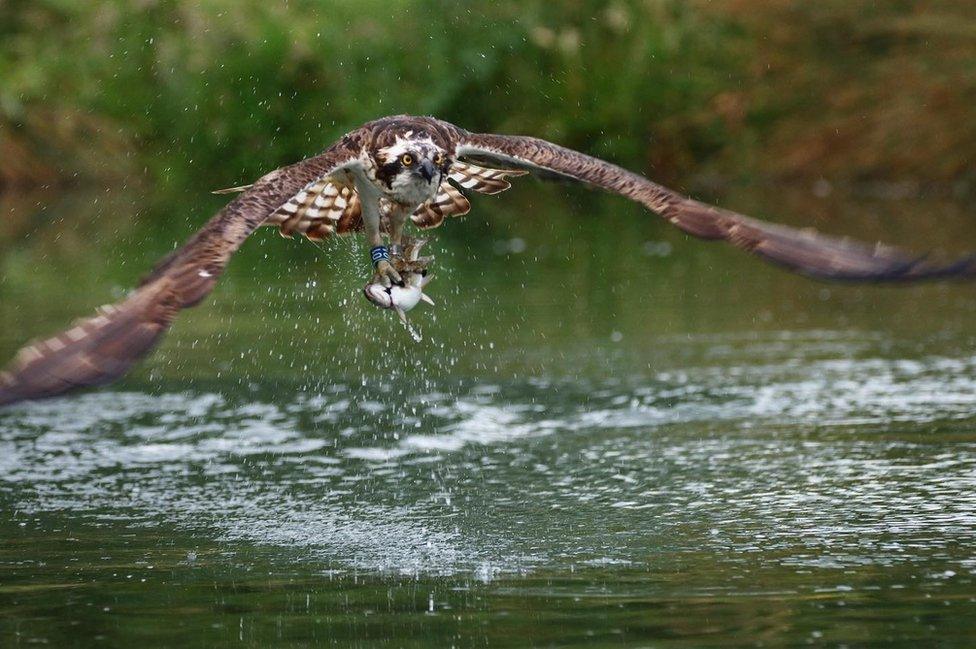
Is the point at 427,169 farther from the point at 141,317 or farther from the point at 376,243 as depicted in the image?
the point at 141,317

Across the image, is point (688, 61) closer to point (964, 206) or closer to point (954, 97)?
point (954, 97)

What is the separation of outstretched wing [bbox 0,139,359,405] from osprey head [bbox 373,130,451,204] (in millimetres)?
669

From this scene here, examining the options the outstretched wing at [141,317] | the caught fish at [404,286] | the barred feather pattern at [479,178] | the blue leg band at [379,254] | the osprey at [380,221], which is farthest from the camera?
the barred feather pattern at [479,178]

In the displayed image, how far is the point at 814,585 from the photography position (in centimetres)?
705

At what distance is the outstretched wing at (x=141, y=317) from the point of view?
636cm

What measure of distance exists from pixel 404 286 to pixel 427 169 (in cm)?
52

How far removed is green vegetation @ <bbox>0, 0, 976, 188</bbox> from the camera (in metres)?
29.8

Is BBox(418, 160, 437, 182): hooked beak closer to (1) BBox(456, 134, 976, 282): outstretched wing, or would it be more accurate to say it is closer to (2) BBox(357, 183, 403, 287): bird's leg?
(1) BBox(456, 134, 976, 282): outstretched wing

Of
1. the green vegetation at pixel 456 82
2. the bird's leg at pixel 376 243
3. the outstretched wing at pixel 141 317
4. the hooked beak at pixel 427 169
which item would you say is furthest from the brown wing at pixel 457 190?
the green vegetation at pixel 456 82

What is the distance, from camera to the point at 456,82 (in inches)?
1203

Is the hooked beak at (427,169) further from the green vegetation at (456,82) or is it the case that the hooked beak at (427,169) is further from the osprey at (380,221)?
the green vegetation at (456,82)

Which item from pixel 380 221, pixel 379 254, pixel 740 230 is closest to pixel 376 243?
pixel 380 221

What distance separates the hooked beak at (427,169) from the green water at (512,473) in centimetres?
147

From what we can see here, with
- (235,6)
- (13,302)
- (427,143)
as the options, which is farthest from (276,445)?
(235,6)
